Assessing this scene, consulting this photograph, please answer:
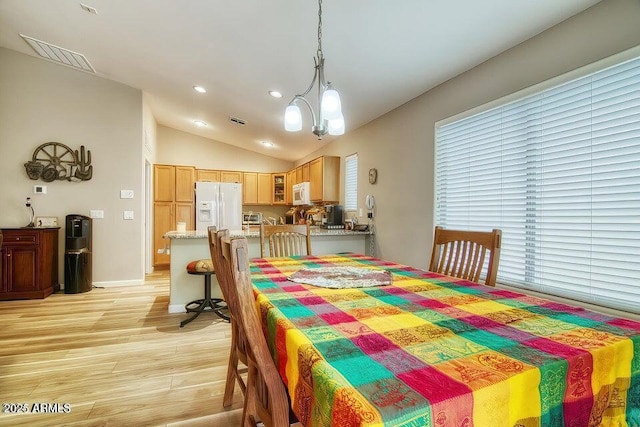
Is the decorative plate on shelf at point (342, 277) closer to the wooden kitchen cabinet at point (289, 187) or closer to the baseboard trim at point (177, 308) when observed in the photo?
the baseboard trim at point (177, 308)

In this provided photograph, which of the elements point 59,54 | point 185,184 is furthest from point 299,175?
point 59,54

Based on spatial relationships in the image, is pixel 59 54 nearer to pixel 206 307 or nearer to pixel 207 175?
A: pixel 207 175

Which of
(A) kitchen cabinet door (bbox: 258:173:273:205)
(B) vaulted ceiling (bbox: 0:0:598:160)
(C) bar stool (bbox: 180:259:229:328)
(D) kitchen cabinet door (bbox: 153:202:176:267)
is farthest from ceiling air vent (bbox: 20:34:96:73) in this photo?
(A) kitchen cabinet door (bbox: 258:173:273:205)

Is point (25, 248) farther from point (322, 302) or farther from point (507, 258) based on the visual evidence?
point (507, 258)

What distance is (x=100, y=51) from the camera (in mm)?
3578

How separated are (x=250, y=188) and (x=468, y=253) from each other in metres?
5.76

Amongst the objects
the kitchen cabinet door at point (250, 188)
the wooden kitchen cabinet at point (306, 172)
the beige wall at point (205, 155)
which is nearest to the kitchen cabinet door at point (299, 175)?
the wooden kitchen cabinet at point (306, 172)

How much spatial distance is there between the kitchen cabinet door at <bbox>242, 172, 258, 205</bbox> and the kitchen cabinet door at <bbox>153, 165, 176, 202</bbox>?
4.87ft

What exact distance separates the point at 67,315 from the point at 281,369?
3579 millimetres

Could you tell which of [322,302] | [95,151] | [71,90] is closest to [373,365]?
[322,302]

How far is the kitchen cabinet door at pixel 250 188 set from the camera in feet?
22.5

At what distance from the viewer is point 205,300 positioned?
3213 mm

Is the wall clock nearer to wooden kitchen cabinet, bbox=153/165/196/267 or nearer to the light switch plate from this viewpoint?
wooden kitchen cabinet, bbox=153/165/196/267

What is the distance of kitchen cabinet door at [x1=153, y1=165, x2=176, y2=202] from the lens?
19.2 feet
